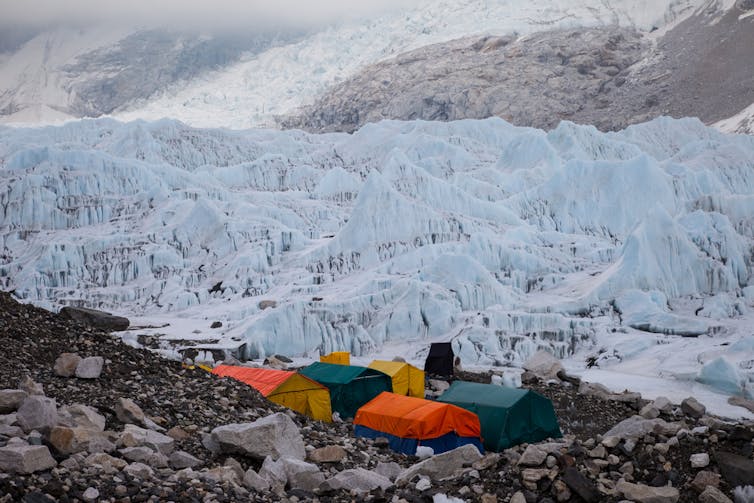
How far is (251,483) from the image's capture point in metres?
9.34

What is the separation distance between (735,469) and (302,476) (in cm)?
527

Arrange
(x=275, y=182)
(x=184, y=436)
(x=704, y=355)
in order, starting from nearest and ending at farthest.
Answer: (x=184, y=436) → (x=704, y=355) → (x=275, y=182)

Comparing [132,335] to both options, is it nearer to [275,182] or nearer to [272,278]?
[272,278]

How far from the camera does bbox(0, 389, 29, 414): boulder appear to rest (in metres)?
9.39

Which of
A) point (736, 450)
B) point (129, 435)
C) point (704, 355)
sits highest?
point (129, 435)

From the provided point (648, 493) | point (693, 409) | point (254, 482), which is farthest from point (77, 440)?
point (693, 409)

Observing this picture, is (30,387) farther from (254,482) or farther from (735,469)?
(735,469)

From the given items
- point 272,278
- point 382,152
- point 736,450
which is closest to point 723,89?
point 382,152

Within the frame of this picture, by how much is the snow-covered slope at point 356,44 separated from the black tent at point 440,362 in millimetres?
123077

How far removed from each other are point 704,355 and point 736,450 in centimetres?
2092

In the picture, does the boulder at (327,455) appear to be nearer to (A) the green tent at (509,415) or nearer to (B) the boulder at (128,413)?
(B) the boulder at (128,413)

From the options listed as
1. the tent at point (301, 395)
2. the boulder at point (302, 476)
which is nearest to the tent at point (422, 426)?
the tent at point (301, 395)

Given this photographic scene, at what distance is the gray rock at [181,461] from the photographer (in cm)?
944

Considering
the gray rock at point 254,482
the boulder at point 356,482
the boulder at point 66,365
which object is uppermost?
the boulder at point 66,365
